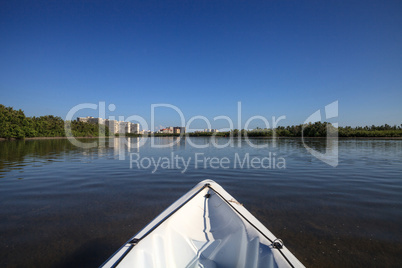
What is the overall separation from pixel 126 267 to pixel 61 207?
4.38 meters

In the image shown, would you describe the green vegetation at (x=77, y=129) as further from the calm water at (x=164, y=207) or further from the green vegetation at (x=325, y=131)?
the calm water at (x=164, y=207)

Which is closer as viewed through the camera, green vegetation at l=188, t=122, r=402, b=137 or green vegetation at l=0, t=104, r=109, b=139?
green vegetation at l=0, t=104, r=109, b=139

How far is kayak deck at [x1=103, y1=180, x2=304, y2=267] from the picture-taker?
1.91m

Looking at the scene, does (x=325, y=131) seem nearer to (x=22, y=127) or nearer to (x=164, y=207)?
(x=164, y=207)

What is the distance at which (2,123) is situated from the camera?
47.5 meters

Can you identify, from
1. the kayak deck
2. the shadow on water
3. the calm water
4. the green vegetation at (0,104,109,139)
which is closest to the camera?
the kayak deck

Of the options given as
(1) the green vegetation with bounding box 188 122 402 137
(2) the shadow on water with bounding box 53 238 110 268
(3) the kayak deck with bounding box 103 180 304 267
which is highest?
(1) the green vegetation with bounding box 188 122 402 137

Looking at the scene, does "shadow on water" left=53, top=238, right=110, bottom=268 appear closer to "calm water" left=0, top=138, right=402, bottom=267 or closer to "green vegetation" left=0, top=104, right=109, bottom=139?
"calm water" left=0, top=138, right=402, bottom=267

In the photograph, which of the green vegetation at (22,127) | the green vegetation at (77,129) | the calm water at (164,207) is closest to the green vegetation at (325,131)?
the green vegetation at (77,129)

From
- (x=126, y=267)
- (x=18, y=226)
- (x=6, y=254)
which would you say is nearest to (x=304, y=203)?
(x=126, y=267)

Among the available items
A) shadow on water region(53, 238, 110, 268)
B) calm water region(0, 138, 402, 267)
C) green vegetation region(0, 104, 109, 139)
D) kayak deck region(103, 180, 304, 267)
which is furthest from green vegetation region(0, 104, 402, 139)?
kayak deck region(103, 180, 304, 267)

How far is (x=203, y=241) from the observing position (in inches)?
108

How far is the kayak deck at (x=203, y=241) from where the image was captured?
6.26 feet

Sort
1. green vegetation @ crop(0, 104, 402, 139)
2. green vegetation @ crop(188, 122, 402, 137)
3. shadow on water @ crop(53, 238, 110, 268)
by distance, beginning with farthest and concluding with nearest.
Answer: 1. green vegetation @ crop(188, 122, 402, 137)
2. green vegetation @ crop(0, 104, 402, 139)
3. shadow on water @ crop(53, 238, 110, 268)
